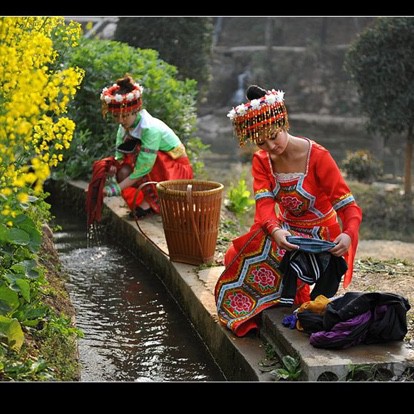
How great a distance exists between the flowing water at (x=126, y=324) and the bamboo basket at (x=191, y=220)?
1.20ft

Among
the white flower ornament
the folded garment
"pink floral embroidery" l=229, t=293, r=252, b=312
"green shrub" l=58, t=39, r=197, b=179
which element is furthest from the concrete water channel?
"green shrub" l=58, t=39, r=197, b=179

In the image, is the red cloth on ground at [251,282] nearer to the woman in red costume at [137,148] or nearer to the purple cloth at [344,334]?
the purple cloth at [344,334]

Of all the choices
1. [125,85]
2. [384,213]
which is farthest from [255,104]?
[384,213]

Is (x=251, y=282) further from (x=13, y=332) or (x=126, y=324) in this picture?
(x=13, y=332)

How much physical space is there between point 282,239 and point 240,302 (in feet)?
1.59

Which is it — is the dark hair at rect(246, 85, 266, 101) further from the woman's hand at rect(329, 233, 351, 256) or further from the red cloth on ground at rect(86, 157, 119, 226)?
the red cloth on ground at rect(86, 157, 119, 226)

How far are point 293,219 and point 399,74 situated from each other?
6.37 meters

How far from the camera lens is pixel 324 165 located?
14.8ft

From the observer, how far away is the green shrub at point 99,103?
902cm

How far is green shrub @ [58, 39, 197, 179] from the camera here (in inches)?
355

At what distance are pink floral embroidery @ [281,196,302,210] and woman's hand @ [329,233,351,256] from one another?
35 cm

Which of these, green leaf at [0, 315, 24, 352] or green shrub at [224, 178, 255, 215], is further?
green shrub at [224, 178, 255, 215]
